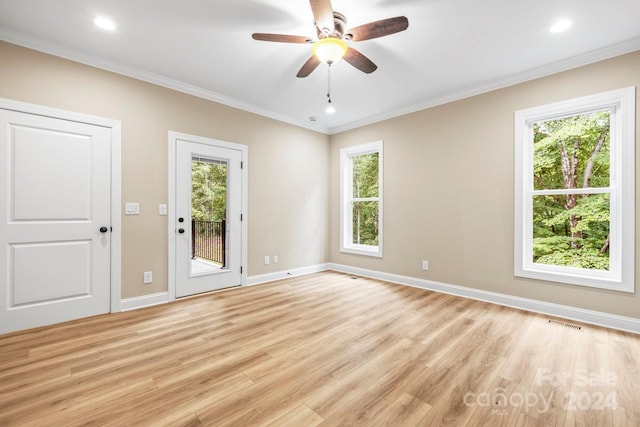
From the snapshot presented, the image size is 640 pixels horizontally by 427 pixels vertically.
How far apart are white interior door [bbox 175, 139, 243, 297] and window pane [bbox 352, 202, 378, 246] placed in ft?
7.51

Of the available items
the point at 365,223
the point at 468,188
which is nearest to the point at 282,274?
the point at 365,223

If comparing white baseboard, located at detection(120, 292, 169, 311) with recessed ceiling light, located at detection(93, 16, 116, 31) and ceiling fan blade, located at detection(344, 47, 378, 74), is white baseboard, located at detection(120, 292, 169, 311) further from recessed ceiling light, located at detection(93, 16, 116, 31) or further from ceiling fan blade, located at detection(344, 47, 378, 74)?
ceiling fan blade, located at detection(344, 47, 378, 74)

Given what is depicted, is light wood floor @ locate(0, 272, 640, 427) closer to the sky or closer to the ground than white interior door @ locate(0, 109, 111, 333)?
closer to the ground

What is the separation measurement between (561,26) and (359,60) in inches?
72.5

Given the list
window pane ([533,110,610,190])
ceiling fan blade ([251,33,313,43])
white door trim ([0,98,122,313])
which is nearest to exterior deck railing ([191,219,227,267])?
white door trim ([0,98,122,313])

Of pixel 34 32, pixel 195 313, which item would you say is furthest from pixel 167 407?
pixel 34 32

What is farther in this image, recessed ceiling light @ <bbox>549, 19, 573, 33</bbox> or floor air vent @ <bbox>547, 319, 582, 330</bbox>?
floor air vent @ <bbox>547, 319, 582, 330</bbox>

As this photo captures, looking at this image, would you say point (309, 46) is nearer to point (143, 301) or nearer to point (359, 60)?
point (359, 60)

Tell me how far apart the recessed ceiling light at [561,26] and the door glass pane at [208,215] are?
13.2ft

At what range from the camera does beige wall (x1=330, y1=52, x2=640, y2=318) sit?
9.75 feet

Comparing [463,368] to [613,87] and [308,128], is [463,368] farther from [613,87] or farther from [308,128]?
[308,128]

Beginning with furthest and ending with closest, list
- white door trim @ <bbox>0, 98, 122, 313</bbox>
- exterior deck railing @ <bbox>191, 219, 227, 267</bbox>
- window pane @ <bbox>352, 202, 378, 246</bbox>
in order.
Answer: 1. window pane @ <bbox>352, 202, 378, 246</bbox>
2. exterior deck railing @ <bbox>191, 219, 227, 267</bbox>
3. white door trim @ <bbox>0, 98, 122, 313</bbox>

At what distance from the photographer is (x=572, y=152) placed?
10.3 feet

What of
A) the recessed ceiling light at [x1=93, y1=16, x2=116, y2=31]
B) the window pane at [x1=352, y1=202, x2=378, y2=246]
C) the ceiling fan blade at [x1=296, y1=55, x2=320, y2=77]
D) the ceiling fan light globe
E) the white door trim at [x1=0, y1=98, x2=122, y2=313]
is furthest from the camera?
the window pane at [x1=352, y1=202, x2=378, y2=246]
